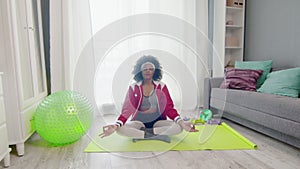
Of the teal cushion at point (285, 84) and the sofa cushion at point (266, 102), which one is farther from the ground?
the teal cushion at point (285, 84)

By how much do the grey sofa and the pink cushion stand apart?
0.31 feet

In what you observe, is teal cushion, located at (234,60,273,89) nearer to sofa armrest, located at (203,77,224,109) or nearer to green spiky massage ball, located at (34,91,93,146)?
sofa armrest, located at (203,77,224,109)

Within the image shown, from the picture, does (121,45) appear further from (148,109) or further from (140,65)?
(148,109)

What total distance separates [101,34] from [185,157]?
1.20 metres

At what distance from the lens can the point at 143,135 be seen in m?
1.47

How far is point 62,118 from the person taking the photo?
131 cm

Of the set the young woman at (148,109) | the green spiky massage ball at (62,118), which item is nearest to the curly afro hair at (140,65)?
the young woman at (148,109)

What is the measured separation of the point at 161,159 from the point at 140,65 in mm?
595

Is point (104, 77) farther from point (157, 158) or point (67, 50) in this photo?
point (67, 50)

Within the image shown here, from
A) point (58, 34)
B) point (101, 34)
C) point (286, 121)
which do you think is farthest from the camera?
point (58, 34)

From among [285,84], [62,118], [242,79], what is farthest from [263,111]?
[62,118]

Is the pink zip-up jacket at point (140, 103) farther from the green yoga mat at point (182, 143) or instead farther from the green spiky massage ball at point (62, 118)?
the green spiky massage ball at point (62, 118)

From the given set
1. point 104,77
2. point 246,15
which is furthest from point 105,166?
point 246,15

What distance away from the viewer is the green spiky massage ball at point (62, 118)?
131 cm
